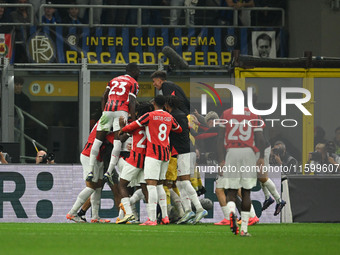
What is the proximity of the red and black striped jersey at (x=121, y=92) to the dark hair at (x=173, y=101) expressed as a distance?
0.95m

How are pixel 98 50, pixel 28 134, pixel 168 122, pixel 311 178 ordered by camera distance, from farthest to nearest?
pixel 98 50 < pixel 28 134 < pixel 311 178 < pixel 168 122

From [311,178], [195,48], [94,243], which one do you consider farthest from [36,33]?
[94,243]

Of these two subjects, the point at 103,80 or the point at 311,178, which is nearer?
the point at 311,178

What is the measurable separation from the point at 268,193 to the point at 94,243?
250 inches

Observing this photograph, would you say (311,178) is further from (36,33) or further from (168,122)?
(36,33)

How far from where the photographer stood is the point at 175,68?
20.2 meters

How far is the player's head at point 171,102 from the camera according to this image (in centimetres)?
1585

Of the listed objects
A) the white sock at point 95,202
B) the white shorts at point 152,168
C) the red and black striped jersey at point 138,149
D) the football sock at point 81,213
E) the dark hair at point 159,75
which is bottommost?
the football sock at point 81,213

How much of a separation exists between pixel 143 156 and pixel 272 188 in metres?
2.36

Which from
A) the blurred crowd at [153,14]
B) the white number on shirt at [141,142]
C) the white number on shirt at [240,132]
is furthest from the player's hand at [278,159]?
the white number on shirt at [240,132]

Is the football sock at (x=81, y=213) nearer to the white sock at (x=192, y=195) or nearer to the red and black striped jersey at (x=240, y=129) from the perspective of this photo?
the white sock at (x=192, y=195)

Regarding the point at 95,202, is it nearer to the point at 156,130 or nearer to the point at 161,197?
the point at 161,197

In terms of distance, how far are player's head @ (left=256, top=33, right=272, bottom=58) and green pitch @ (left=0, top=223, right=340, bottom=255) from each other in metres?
9.10

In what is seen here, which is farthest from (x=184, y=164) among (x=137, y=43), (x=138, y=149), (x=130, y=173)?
(x=137, y=43)
